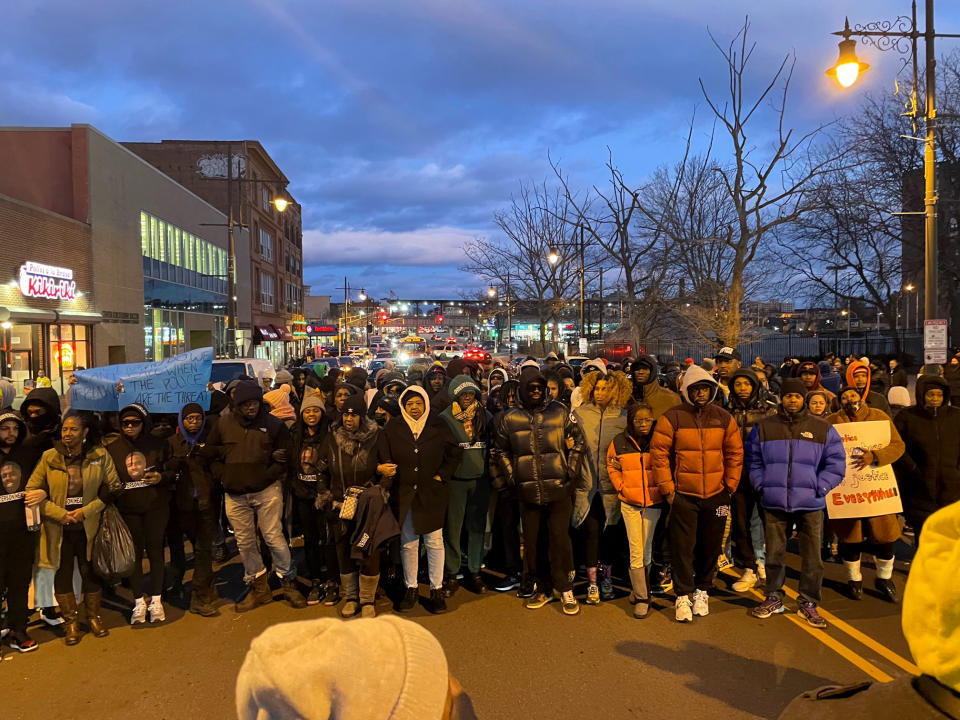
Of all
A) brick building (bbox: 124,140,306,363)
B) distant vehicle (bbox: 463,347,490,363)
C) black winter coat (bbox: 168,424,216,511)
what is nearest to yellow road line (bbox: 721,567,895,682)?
black winter coat (bbox: 168,424,216,511)

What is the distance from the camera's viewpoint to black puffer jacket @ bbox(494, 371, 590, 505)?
17.5 ft

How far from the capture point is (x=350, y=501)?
5.23m

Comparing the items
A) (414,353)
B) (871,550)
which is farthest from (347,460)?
(414,353)

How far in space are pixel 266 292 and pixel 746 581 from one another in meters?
54.8

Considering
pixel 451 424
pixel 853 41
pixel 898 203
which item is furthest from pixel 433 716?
pixel 898 203

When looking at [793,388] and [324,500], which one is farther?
[324,500]

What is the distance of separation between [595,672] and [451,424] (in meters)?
2.46

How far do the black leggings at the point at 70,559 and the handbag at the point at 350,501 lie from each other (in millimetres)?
1998

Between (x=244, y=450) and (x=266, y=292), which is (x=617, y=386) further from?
(x=266, y=292)

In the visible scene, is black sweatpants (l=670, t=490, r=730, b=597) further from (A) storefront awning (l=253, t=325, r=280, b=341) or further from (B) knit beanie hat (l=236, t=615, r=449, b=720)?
(A) storefront awning (l=253, t=325, r=280, b=341)

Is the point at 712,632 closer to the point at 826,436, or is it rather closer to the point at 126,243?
the point at 826,436

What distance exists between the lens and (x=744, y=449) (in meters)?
5.44

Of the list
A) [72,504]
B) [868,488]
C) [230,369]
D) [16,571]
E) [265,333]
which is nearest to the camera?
[16,571]

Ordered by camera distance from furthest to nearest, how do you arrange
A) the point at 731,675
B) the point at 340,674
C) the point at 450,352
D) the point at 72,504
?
1. the point at 450,352
2. the point at 72,504
3. the point at 731,675
4. the point at 340,674
